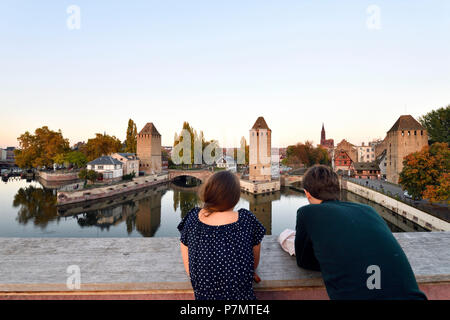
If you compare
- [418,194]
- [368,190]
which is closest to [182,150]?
[368,190]

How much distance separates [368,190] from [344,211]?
28989 mm

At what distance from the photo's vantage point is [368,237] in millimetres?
1349

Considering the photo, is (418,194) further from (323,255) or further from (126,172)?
(126,172)

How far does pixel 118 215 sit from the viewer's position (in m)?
21.0

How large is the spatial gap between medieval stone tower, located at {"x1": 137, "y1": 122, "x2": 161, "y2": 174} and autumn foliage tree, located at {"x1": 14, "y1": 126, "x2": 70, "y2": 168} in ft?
47.5

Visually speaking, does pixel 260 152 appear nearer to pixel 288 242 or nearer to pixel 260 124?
pixel 260 124

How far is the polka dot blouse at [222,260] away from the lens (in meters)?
1.44

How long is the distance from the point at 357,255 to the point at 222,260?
708mm

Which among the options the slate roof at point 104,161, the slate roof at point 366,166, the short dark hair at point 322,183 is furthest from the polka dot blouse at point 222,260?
the slate roof at point 366,166

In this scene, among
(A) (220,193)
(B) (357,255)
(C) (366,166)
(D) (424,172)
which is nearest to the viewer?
(B) (357,255)

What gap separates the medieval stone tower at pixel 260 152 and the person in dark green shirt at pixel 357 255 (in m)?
32.8

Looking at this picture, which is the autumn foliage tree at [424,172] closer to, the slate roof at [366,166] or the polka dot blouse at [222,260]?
the polka dot blouse at [222,260]

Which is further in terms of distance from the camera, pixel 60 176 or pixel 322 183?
pixel 60 176

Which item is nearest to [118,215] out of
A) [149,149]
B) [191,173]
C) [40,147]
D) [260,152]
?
[260,152]
